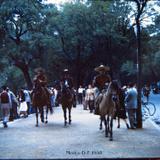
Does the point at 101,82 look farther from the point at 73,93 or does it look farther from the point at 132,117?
the point at 73,93

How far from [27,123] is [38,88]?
6.33ft

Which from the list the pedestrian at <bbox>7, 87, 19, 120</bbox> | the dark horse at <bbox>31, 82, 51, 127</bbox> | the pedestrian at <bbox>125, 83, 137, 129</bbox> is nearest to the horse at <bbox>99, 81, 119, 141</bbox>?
the pedestrian at <bbox>125, 83, 137, 129</bbox>

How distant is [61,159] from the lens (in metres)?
9.61

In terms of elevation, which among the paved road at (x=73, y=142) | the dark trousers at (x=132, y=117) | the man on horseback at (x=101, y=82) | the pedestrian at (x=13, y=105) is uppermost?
the man on horseback at (x=101, y=82)

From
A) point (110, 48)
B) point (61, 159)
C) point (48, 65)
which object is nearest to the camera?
point (61, 159)

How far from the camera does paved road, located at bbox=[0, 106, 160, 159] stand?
35.8 feet

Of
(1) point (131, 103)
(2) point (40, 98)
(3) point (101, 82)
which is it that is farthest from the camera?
(2) point (40, 98)

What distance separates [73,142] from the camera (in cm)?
1343

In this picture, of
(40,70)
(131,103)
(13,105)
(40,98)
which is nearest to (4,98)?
(40,98)

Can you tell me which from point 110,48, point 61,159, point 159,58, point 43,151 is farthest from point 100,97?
point 61,159

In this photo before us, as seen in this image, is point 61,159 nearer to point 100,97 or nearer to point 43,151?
point 43,151

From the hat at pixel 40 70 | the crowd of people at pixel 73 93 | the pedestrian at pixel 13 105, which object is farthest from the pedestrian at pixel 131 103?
the hat at pixel 40 70

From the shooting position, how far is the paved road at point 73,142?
10.9m

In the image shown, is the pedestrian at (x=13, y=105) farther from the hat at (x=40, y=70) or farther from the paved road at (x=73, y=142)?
the hat at (x=40, y=70)
